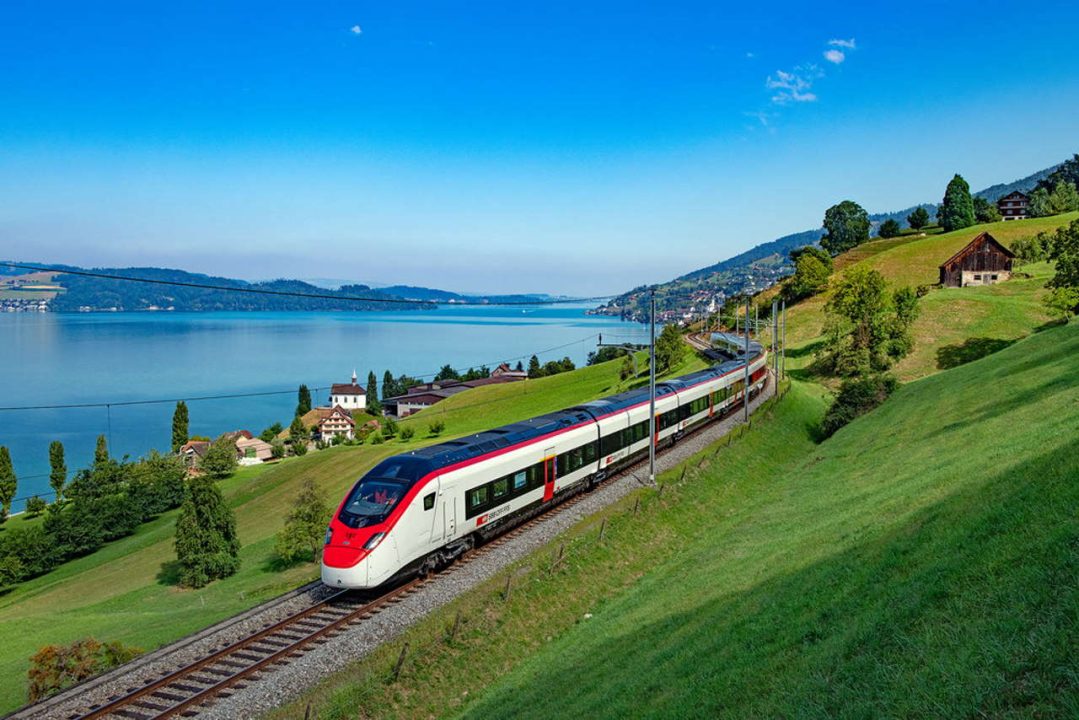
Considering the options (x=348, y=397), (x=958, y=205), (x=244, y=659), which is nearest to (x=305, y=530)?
(x=244, y=659)

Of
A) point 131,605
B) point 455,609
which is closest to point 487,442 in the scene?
point 455,609

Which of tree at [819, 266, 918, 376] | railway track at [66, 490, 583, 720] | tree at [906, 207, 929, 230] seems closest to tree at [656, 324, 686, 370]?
tree at [819, 266, 918, 376]

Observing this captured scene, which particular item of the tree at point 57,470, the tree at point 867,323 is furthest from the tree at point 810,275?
the tree at point 57,470

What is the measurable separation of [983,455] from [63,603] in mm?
54377

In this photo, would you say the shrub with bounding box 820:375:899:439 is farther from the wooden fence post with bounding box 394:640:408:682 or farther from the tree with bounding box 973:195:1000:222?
the tree with bounding box 973:195:1000:222

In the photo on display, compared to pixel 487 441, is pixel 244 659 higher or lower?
lower

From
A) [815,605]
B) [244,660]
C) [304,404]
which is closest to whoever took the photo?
[815,605]

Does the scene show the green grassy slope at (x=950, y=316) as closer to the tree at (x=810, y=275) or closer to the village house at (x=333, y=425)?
the tree at (x=810, y=275)

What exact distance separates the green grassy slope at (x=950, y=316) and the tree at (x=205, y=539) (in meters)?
55.8

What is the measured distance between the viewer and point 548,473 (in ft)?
85.9

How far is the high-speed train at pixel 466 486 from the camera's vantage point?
18734mm

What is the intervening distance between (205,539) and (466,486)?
30.1 m

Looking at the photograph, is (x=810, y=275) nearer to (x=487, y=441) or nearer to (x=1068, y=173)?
(x=487, y=441)

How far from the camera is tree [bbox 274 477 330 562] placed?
36938mm
